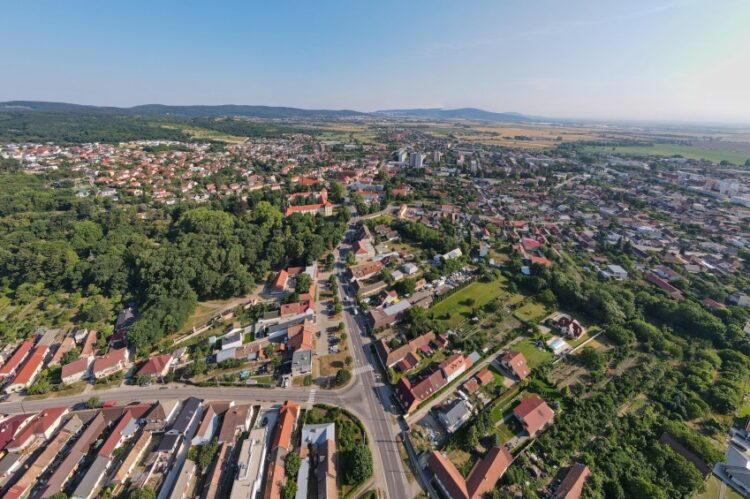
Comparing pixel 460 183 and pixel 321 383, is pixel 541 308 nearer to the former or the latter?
pixel 321 383

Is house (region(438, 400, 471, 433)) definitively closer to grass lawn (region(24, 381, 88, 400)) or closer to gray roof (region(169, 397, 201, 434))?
gray roof (region(169, 397, 201, 434))

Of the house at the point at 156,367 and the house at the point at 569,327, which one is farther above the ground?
the house at the point at 569,327

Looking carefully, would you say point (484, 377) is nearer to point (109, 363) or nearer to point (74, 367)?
point (109, 363)

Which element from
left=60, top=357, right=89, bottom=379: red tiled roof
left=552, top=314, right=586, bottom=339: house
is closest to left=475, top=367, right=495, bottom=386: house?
left=552, top=314, right=586, bottom=339: house

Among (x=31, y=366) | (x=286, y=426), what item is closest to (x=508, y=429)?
(x=286, y=426)

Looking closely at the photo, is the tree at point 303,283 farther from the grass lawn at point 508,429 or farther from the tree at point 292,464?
the grass lawn at point 508,429

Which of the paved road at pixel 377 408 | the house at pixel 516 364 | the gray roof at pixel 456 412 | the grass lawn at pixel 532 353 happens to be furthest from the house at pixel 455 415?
the grass lawn at pixel 532 353

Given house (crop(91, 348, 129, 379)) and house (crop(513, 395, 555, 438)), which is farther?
house (crop(91, 348, 129, 379))
